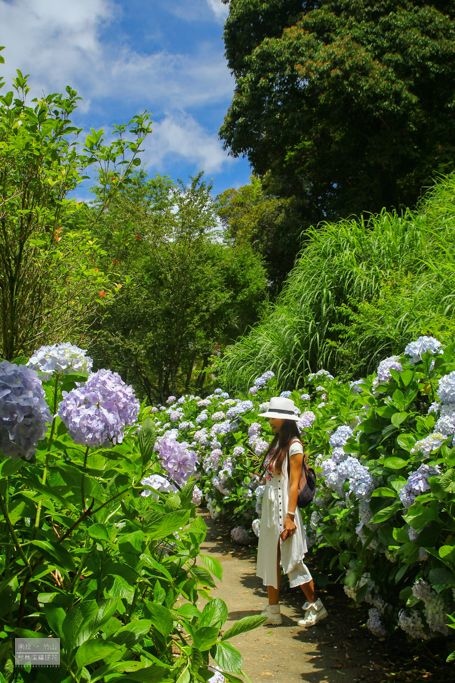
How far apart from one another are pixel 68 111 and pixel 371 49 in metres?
13.2

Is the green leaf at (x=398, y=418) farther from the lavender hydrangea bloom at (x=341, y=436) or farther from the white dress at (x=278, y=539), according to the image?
the white dress at (x=278, y=539)

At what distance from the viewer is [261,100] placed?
17.8 metres

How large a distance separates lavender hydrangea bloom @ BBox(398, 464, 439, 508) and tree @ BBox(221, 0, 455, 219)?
13491 millimetres

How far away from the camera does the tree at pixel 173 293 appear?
16.1 metres

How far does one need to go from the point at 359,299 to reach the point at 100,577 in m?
6.51

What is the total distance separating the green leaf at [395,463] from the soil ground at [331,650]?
102 centimetres

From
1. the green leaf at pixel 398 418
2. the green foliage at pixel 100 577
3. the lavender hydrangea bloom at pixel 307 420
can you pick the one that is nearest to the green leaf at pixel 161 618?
the green foliage at pixel 100 577

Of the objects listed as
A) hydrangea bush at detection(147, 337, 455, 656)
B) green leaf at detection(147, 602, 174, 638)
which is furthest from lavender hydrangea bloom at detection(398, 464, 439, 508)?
green leaf at detection(147, 602, 174, 638)

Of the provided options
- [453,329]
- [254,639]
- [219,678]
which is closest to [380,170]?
[453,329]

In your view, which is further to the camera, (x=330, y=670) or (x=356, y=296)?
(x=356, y=296)

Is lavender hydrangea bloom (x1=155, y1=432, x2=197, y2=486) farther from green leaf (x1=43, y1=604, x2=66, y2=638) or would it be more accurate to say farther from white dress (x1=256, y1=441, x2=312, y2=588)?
white dress (x1=256, y1=441, x2=312, y2=588)

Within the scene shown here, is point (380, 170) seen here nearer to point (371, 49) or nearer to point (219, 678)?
point (371, 49)

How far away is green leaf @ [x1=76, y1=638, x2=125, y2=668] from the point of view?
1.48 m

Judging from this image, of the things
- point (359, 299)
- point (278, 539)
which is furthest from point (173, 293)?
point (278, 539)
